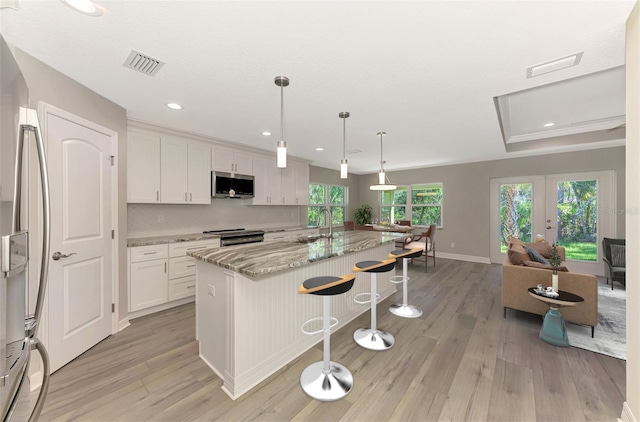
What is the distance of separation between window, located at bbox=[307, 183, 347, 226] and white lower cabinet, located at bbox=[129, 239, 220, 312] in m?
3.31

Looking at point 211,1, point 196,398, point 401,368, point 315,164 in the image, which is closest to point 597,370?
point 401,368

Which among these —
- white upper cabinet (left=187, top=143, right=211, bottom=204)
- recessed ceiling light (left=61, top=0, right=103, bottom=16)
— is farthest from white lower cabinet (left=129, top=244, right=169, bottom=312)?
recessed ceiling light (left=61, top=0, right=103, bottom=16)

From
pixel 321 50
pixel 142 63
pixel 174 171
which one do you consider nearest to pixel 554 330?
pixel 321 50

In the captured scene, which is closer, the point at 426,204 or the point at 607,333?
the point at 607,333

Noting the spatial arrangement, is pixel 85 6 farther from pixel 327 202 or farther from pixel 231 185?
pixel 327 202

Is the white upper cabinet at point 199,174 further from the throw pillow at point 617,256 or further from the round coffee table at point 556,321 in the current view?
the throw pillow at point 617,256

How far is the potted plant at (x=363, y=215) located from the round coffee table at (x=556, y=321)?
4.99 metres

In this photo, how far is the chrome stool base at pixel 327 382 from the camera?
1717mm

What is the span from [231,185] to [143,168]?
4.13ft

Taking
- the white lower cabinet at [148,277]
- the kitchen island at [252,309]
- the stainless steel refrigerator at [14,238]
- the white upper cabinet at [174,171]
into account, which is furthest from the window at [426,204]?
the stainless steel refrigerator at [14,238]

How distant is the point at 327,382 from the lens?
179cm

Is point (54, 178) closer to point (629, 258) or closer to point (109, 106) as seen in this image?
point (109, 106)

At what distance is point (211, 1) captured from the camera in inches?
52.5

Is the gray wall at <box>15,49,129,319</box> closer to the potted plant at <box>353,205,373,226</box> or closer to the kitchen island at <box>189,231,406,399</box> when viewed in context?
the kitchen island at <box>189,231,406,399</box>
